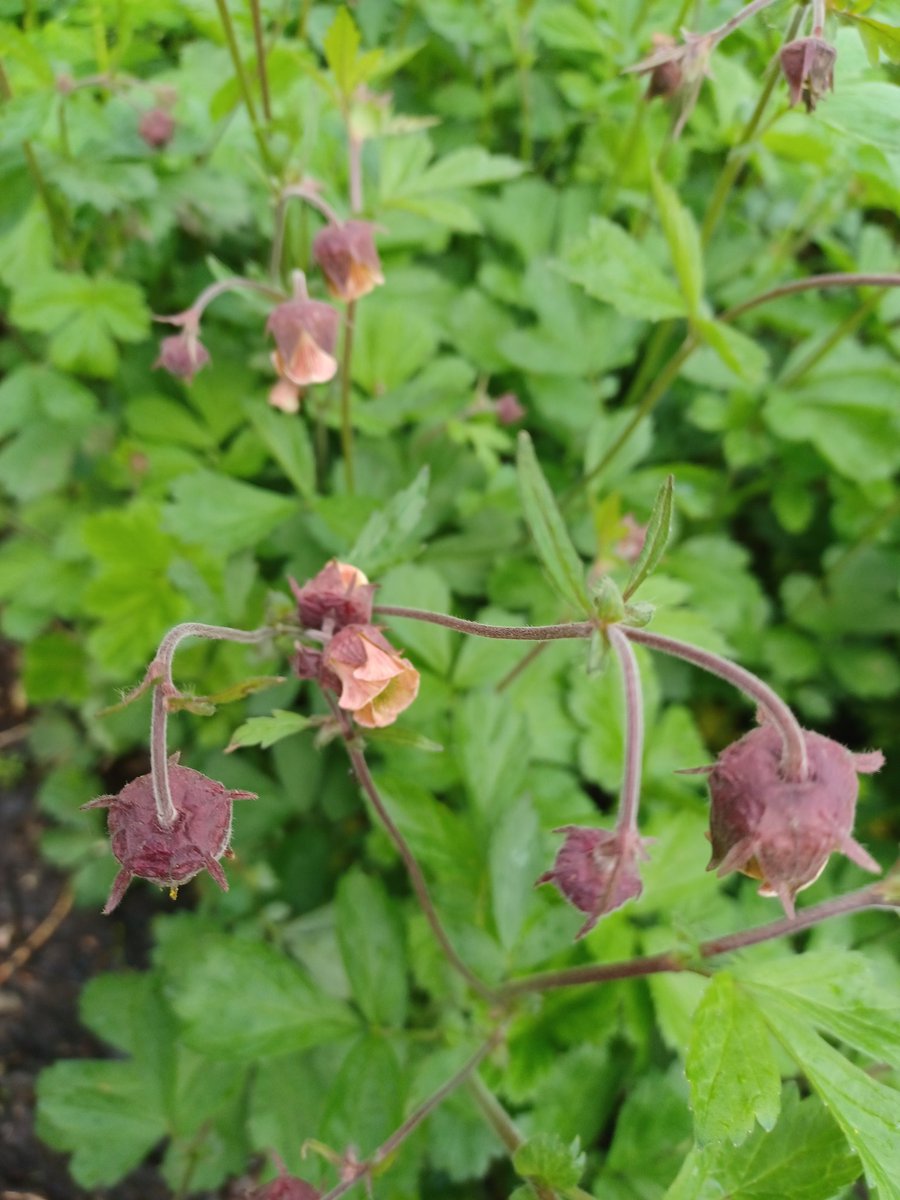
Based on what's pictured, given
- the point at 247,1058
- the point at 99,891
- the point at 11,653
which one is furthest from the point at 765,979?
the point at 11,653

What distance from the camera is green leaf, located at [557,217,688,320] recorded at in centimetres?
140

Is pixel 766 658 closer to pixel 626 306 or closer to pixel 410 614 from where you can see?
pixel 626 306

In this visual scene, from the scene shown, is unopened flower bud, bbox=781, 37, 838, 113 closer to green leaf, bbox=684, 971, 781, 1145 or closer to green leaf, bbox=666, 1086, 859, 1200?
green leaf, bbox=684, 971, 781, 1145

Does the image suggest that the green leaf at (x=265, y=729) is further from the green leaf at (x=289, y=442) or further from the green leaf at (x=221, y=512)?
the green leaf at (x=289, y=442)

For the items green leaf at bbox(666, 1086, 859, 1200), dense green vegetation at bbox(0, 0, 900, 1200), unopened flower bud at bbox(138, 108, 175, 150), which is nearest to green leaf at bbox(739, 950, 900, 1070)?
dense green vegetation at bbox(0, 0, 900, 1200)

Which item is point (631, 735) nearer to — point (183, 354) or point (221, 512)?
point (183, 354)

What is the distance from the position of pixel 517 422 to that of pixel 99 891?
1355mm

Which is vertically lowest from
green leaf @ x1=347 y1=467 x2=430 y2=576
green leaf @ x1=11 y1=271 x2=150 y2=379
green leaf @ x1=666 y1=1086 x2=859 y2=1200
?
green leaf @ x1=666 y1=1086 x2=859 y2=1200

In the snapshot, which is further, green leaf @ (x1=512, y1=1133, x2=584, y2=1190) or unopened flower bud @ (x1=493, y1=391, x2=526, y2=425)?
unopened flower bud @ (x1=493, y1=391, x2=526, y2=425)

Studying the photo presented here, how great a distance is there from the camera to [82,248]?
1.75 meters

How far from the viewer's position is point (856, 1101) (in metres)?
0.92

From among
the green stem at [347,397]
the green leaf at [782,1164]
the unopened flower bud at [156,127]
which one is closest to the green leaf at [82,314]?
the unopened flower bud at [156,127]

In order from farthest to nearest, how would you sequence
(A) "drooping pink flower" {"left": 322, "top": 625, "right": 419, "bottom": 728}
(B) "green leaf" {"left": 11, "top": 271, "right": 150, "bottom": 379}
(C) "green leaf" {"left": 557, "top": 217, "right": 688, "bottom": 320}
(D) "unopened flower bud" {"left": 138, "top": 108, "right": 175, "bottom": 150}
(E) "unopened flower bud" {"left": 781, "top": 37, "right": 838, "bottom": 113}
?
1. (B) "green leaf" {"left": 11, "top": 271, "right": 150, "bottom": 379}
2. (D) "unopened flower bud" {"left": 138, "top": 108, "right": 175, "bottom": 150}
3. (C) "green leaf" {"left": 557, "top": 217, "right": 688, "bottom": 320}
4. (E) "unopened flower bud" {"left": 781, "top": 37, "right": 838, "bottom": 113}
5. (A) "drooping pink flower" {"left": 322, "top": 625, "right": 419, "bottom": 728}

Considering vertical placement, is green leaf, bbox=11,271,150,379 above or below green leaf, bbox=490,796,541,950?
above
